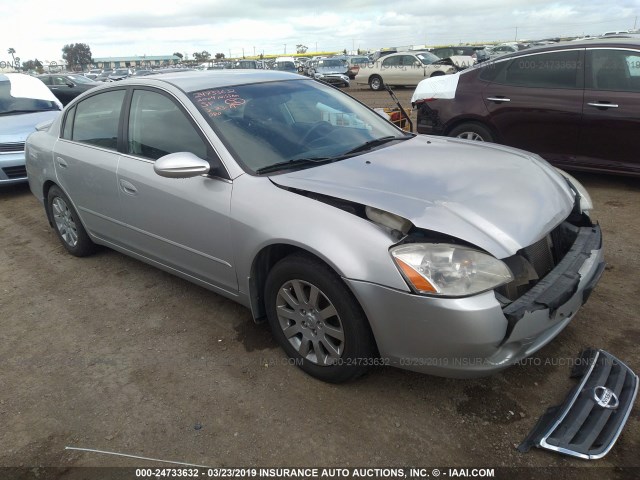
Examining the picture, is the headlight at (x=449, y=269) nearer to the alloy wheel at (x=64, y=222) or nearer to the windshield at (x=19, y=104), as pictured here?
the alloy wheel at (x=64, y=222)

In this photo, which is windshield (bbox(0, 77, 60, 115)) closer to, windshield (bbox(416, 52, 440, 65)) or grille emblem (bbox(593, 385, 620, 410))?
grille emblem (bbox(593, 385, 620, 410))

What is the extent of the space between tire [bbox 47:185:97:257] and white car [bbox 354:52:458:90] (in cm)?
1699

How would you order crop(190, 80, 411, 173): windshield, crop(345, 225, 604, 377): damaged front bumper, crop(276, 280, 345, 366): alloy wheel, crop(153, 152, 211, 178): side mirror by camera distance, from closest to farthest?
crop(345, 225, 604, 377): damaged front bumper < crop(276, 280, 345, 366): alloy wheel < crop(153, 152, 211, 178): side mirror < crop(190, 80, 411, 173): windshield

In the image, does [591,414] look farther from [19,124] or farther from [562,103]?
[19,124]

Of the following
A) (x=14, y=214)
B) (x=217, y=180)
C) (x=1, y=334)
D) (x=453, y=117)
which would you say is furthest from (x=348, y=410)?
(x=14, y=214)

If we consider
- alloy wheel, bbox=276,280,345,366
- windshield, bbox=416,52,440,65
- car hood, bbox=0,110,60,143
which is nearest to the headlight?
alloy wheel, bbox=276,280,345,366

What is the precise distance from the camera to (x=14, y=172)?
683 cm

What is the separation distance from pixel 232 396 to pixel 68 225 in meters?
2.81

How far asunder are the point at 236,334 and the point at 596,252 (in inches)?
85.2

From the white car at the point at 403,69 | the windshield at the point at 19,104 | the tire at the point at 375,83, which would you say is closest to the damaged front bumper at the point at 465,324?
the windshield at the point at 19,104

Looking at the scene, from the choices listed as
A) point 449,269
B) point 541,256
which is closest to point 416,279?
point 449,269

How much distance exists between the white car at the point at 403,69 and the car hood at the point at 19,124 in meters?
14.6

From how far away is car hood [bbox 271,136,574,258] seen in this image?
2293mm

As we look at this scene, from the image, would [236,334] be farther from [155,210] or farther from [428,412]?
[428,412]
